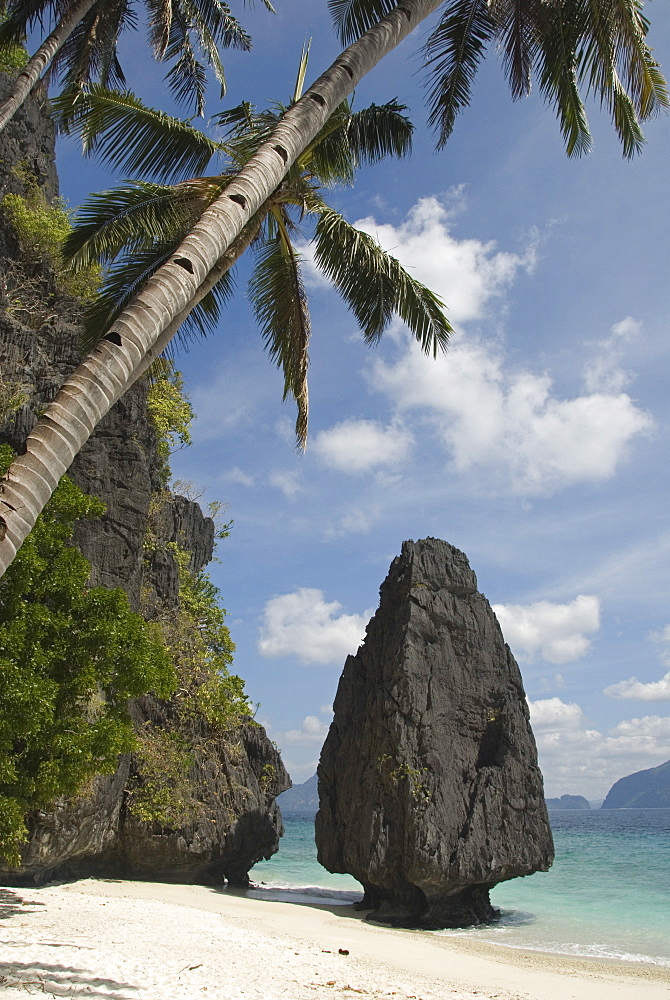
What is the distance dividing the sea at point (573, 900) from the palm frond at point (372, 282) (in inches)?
529

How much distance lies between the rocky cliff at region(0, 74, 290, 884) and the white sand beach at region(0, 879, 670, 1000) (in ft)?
3.19

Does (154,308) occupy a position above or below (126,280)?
below

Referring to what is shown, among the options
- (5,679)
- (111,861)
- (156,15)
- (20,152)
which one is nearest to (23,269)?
(20,152)

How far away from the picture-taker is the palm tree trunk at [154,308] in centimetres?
435

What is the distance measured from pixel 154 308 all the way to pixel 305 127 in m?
3.33

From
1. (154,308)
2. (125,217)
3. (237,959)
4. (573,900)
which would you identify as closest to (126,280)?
(125,217)

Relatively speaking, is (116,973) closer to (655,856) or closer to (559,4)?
(559,4)

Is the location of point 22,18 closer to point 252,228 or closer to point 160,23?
point 160,23

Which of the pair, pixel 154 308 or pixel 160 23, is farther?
pixel 160 23

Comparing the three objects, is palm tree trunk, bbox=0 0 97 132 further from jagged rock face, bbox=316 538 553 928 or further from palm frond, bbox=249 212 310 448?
jagged rock face, bbox=316 538 553 928

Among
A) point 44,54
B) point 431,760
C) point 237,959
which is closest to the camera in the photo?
point 237,959

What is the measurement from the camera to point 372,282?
32.2 feet

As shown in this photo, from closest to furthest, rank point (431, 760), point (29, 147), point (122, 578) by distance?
point (122, 578)
point (431, 760)
point (29, 147)

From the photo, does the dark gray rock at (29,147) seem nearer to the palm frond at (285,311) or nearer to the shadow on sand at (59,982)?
the palm frond at (285,311)
